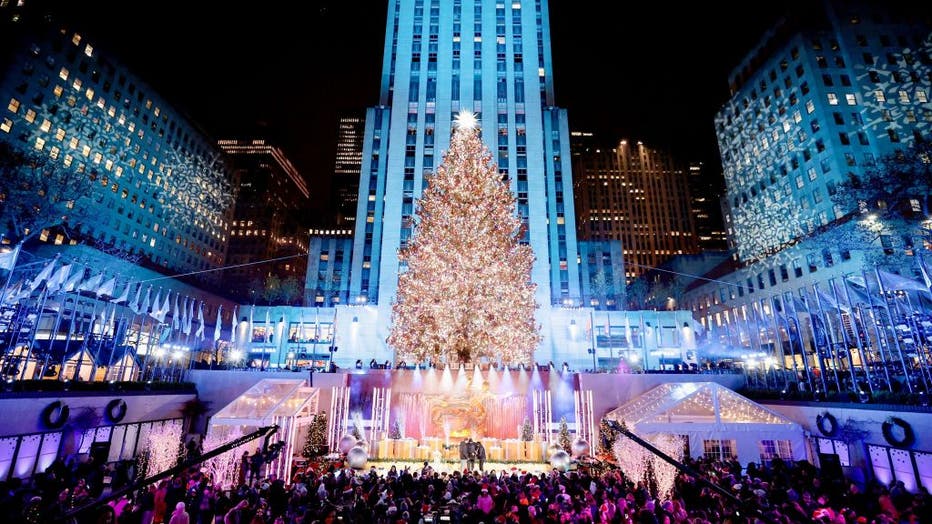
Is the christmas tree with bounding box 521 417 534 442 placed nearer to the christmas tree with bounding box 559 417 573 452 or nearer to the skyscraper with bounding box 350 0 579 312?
the christmas tree with bounding box 559 417 573 452

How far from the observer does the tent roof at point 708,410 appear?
16516 millimetres

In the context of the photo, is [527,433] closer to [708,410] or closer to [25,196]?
[708,410]

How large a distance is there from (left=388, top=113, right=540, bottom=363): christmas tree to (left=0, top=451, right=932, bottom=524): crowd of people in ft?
27.1

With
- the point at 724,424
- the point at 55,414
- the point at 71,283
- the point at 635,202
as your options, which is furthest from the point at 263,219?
the point at 724,424

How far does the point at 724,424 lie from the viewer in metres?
16.4

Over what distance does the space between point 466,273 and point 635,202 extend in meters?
93.7

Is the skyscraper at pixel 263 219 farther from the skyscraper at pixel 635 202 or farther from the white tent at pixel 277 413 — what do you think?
the skyscraper at pixel 635 202

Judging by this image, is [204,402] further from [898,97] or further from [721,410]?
[898,97]

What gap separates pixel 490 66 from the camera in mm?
45938

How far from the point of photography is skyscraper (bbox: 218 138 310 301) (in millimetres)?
93500

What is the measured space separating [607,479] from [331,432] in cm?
1363

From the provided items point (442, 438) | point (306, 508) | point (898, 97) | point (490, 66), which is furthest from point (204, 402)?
point (898, 97)

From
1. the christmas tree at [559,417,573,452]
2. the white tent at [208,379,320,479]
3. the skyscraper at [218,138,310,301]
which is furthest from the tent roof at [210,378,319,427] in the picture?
the skyscraper at [218,138,310,301]

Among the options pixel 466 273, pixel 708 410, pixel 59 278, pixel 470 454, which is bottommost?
pixel 470 454
